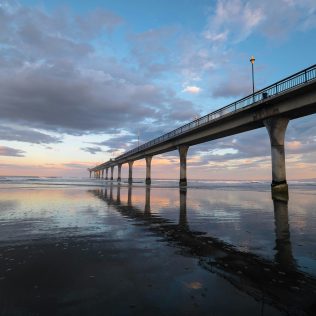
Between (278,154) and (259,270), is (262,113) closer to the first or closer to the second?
(278,154)

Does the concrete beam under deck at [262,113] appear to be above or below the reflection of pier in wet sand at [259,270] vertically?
above

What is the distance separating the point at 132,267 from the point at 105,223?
5.43 m

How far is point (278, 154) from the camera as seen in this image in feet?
87.2

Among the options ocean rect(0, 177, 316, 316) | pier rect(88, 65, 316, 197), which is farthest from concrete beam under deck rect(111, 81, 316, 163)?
ocean rect(0, 177, 316, 316)

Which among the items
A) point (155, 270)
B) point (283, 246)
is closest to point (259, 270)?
point (155, 270)

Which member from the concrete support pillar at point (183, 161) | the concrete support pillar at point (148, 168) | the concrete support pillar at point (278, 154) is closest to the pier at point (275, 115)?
the concrete support pillar at point (278, 154)

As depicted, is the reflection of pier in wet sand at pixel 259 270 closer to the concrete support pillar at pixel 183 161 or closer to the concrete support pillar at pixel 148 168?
the concrete support pillar at pixel 183 161

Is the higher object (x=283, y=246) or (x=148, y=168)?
(x=148, y=168)

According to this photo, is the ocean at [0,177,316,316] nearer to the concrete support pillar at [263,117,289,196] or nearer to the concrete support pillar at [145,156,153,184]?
the concrete support pillar at [263,117,289,196]

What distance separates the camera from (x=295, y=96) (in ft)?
81.0

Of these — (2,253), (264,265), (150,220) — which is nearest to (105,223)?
(150,220)

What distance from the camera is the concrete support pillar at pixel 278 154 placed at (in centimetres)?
2606

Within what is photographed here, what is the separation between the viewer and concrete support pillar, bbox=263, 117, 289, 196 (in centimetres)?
2606

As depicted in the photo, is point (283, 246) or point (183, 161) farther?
point (183, 161)
